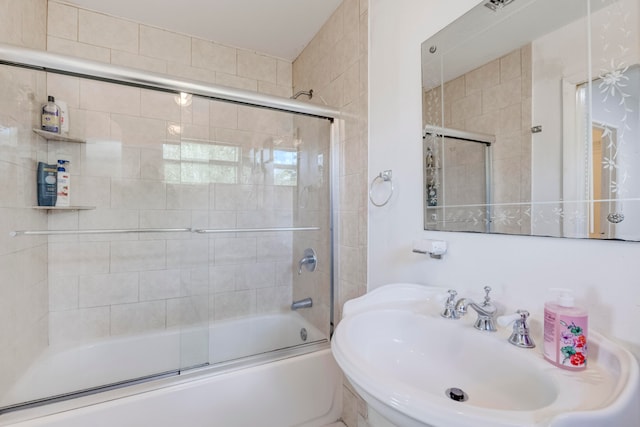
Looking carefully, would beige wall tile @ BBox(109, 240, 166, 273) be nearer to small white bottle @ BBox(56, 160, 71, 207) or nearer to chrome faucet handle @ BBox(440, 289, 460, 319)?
small white bottle @ BBox(56, 160, 71, 207)

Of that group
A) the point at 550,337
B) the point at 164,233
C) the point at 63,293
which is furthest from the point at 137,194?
the point at 550,337

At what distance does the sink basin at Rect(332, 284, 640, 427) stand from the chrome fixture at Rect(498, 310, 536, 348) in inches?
0.8

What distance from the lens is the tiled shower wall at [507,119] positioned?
2.52 ft

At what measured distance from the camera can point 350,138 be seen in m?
1.54

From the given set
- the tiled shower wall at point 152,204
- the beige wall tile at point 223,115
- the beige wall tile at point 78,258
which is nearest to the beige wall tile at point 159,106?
the tiled shower wall at point 152,204

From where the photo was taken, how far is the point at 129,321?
1.77 meters

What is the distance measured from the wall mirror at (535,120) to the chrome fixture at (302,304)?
1095mm

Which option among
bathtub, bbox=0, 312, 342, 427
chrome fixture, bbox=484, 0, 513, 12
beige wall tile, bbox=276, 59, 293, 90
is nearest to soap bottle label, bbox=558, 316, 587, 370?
chrome fixture, bbox=484, 0, 513, 12

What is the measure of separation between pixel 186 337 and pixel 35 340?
2.43 ft

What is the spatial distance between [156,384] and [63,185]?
1211 mm

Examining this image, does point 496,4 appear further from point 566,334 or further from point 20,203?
point 20,203

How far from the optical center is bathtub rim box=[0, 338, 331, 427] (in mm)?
1054

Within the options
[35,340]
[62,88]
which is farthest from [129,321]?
[62,88]

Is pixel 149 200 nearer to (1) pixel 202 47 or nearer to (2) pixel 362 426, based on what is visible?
(1) pixel 202 47
